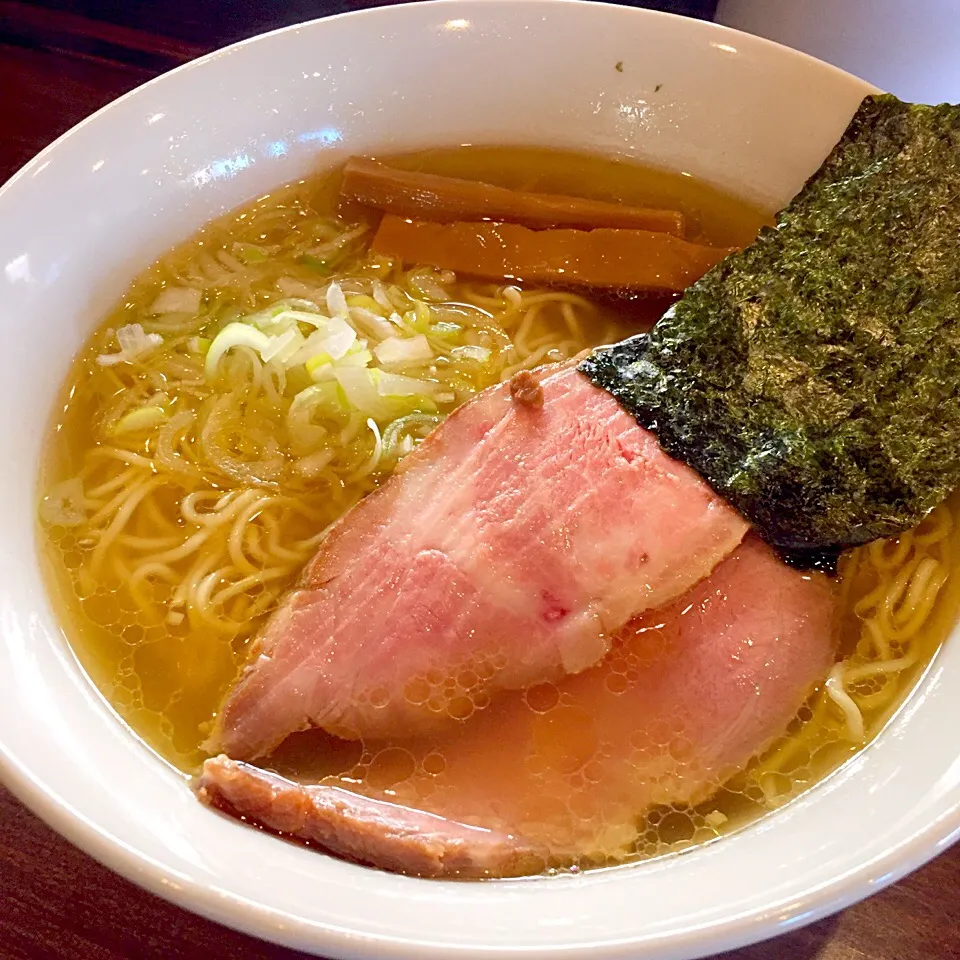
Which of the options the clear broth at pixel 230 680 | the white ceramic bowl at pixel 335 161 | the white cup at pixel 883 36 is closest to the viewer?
the white ceramic bowl at pixel 335 161

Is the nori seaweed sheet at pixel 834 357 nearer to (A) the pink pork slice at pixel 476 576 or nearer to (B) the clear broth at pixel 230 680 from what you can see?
(A) the pink pork slice at pixel 476 576

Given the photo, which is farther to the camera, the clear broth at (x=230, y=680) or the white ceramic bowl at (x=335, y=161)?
the clear broth at (x=230, y=680)

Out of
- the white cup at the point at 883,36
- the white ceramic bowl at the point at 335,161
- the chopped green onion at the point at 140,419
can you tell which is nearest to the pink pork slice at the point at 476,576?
the white ceramic bowl at the point at 335,161

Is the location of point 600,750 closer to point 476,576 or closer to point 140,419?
point 476,576

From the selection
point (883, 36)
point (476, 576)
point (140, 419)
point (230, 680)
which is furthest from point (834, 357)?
point (140, 419)

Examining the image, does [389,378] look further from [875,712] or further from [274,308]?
[875,712]

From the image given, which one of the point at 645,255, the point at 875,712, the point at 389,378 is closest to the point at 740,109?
the point at 645,255
